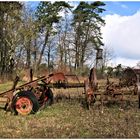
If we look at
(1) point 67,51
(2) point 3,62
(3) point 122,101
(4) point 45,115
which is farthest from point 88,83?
(1) point 67,51

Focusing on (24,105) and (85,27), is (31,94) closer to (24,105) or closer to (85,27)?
(24,105)

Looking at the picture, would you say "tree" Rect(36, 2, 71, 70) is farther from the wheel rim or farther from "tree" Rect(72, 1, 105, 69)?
the wheel rim

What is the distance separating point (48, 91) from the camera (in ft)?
54.9

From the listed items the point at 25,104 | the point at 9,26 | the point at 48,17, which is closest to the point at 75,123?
the point at 25,104


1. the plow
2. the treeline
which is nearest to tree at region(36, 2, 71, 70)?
the treeline

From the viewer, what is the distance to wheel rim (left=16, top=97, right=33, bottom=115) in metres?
13.9

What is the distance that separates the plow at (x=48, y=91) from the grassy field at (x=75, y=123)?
0.34 metres

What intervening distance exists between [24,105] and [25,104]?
46mm

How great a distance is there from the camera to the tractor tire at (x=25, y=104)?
13.9 meters

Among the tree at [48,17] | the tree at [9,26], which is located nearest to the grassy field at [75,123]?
the tree at [9,26]

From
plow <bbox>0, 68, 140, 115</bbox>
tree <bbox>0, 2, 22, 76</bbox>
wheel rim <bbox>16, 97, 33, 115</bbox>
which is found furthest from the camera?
tree <bbox>0, 2, 22, 76</bbox>

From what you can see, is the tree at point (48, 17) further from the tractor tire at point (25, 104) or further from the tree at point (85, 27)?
the tractor tire at point (25, 104)

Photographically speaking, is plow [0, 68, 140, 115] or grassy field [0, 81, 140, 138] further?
plow [0, 68, 140, 115]

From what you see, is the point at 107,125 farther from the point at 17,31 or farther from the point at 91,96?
the point at 17,31
